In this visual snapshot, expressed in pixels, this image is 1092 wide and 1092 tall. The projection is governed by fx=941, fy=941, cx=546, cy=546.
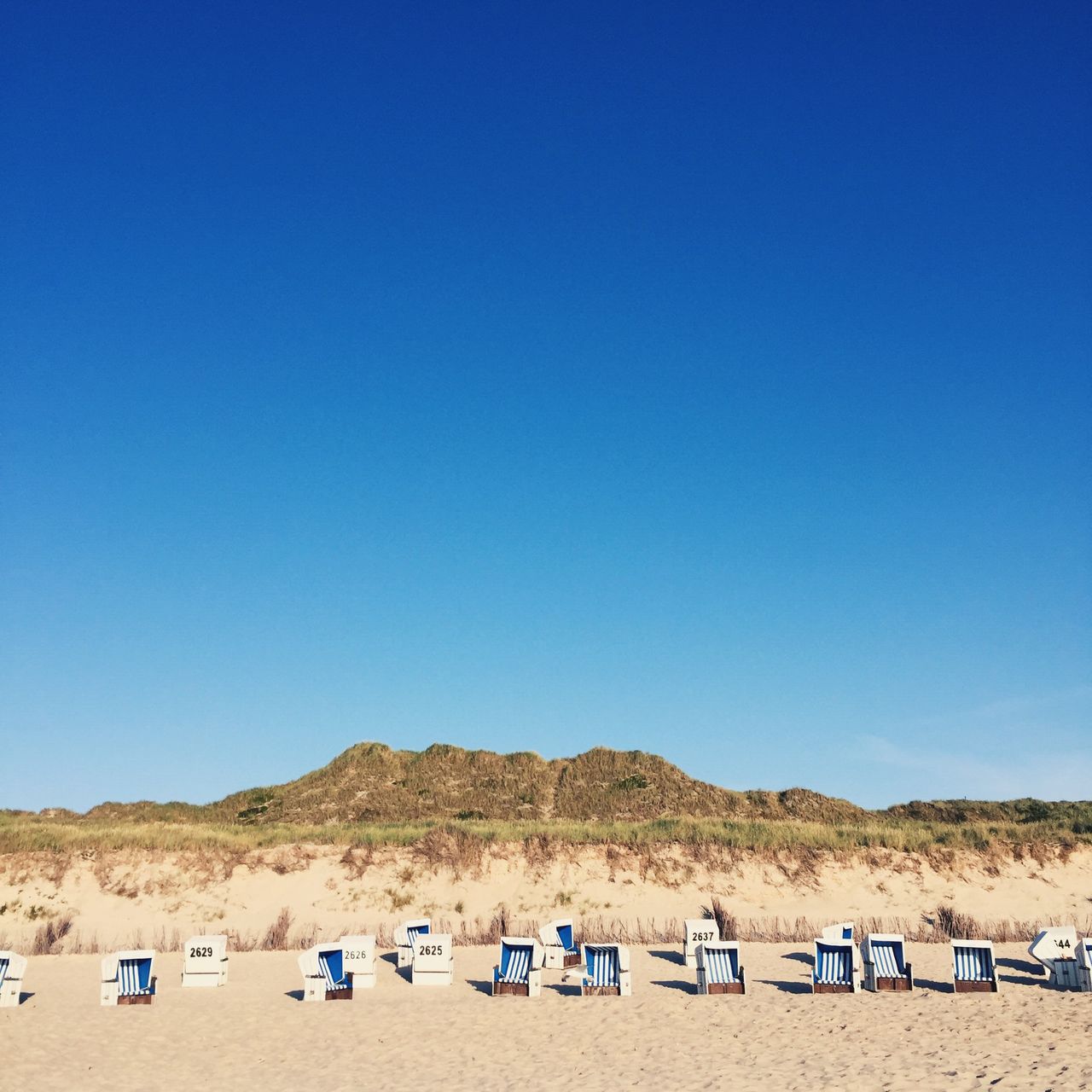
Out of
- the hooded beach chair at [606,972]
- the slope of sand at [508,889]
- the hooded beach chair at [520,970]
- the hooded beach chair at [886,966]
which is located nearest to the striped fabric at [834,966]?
the hooded beach chair at [886,966]

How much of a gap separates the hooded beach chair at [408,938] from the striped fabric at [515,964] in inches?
146

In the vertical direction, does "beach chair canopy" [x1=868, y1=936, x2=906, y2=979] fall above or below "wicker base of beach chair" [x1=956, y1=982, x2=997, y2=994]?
above

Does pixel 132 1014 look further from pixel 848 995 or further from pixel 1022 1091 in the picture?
pixel 1022 1091

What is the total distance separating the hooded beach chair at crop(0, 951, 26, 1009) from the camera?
19.3 m

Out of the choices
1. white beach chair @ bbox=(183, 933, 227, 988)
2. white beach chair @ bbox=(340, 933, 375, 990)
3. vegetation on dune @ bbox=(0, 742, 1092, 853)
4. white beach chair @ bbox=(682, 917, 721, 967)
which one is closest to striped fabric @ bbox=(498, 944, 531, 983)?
white beach chair @ bbox=(340, 933, 375, 990)

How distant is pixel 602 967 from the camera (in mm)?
20984

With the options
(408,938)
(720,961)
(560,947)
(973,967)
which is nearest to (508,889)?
(408,938)

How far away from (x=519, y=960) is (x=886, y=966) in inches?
322

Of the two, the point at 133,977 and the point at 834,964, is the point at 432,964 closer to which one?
the point at 133,977

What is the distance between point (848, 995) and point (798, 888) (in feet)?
56.4

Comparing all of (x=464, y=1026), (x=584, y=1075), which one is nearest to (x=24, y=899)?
(x=464, y=1026)

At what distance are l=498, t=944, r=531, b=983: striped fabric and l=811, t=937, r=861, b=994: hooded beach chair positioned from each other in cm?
634

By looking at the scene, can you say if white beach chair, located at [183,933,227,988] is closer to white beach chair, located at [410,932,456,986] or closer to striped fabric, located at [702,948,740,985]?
white beach chair, located at [410,932,456,986]

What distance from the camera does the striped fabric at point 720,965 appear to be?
2080 cm
